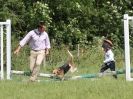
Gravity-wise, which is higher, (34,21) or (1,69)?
(34,21)

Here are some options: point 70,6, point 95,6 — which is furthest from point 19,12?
point 95,6

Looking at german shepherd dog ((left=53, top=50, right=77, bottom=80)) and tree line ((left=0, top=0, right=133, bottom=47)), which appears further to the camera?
tree line ((left=0, top=0, right=133, bottom=47))

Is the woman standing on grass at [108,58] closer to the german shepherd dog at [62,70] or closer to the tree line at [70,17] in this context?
the german shepherd dog at [62,70]

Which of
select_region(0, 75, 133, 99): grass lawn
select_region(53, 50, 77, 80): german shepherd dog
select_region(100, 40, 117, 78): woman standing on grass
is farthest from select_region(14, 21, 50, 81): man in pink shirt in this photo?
select_region(100, 40, 117, 78): woman standing on grass

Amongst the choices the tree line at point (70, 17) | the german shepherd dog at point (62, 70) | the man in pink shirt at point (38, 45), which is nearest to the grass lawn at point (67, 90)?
the man in pink shirt at point (38, 45)

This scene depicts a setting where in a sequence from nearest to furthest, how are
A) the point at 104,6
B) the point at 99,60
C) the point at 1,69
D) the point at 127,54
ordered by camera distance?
1. the point at 127,54
2. the point at 1,69
3. the point at 99,60
4. the point at 104,6

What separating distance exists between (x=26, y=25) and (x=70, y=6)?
2879 millimetres

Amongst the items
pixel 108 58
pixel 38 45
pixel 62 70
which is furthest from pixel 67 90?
pixel 108 58

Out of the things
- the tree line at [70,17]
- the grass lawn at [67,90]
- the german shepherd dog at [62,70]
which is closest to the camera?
the grass lawn at [67,90]

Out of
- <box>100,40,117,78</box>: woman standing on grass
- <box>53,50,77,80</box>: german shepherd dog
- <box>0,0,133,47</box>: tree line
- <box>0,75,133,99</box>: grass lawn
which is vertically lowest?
<box>0,75,133,99</box>: grass lawn

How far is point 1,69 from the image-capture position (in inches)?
730

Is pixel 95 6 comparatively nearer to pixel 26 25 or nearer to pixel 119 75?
pixel 26 25

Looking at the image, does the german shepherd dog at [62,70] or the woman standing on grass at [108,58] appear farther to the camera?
the woman standing on grass at [108,58]

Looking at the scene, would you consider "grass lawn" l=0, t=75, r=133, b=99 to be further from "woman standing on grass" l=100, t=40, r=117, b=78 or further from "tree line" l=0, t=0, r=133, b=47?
"tree line" l=0, t=0, r=133, b=47
